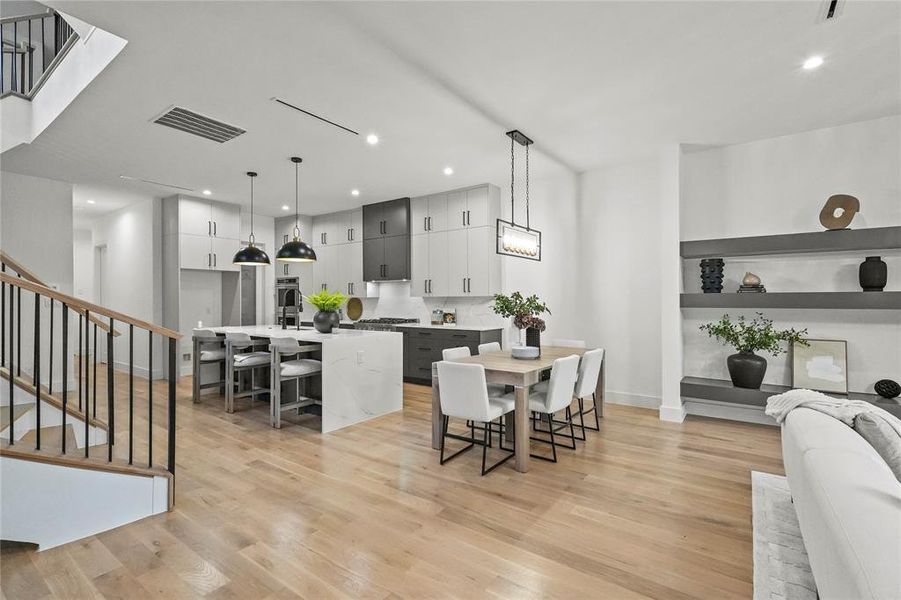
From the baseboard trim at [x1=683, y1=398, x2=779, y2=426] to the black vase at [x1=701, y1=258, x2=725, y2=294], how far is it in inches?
48.4

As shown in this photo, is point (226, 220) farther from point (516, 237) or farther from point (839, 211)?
point (839, 211)

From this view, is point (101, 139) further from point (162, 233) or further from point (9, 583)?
point (9, 583)

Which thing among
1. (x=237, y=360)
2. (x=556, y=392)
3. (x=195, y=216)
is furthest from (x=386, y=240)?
(x=556, y=392)

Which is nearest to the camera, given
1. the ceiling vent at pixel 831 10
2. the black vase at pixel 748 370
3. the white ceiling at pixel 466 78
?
the ceiling vent at pixel 831 10

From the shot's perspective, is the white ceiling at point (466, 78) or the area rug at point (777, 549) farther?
the white ceiling at point (466, 78)

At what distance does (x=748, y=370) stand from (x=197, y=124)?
18.9ft

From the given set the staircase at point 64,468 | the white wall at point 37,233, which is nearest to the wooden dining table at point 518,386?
the staircase at point 64,468

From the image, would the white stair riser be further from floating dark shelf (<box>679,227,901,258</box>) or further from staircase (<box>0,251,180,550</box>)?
floating dark shelf (<box>679,227,901,258</box>)

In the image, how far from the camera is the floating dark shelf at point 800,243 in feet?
12.7

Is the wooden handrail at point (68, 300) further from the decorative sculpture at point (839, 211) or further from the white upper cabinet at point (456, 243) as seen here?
the decorative sculpture at point (839, 211)

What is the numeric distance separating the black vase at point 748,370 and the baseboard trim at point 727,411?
388mm

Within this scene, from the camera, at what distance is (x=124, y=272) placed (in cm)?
774

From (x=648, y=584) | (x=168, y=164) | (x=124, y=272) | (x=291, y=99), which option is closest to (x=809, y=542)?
(x=648, y=584)

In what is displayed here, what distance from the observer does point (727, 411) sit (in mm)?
4770
